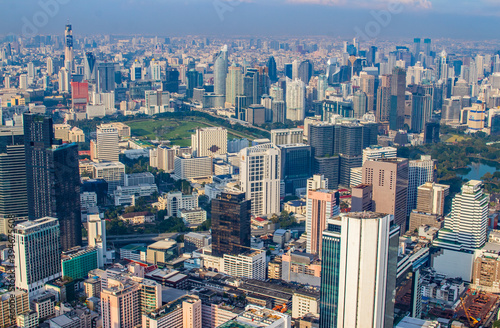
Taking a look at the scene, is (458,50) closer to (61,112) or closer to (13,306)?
(61,112)

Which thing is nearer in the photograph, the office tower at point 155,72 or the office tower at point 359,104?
the office tower at point 359,104

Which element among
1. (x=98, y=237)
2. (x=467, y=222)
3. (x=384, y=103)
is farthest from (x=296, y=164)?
(x=384, y=103)

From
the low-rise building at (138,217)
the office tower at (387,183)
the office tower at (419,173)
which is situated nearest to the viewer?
the office tower at (387,183)

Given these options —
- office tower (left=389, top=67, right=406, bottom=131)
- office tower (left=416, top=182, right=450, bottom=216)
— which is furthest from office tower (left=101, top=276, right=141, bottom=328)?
office tower (left=389, top=67, right=406, bottom=131)

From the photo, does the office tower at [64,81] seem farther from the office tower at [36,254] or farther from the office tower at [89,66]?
the office tower at [36,254]

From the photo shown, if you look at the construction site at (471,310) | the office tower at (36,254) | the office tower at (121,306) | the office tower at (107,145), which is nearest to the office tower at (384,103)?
the office tower at (107,145)

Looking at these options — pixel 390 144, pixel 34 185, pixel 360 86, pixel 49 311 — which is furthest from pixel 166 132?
pixel 49 311

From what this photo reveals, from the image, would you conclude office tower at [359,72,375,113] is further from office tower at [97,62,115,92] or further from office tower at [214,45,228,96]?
office tower at [97,62,115,92]

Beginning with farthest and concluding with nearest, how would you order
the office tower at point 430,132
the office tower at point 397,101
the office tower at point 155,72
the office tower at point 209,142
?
the office tower at point 155,72, the office tower at point 397,101, the office tower at point 430,132, the office tower at point 209,142
